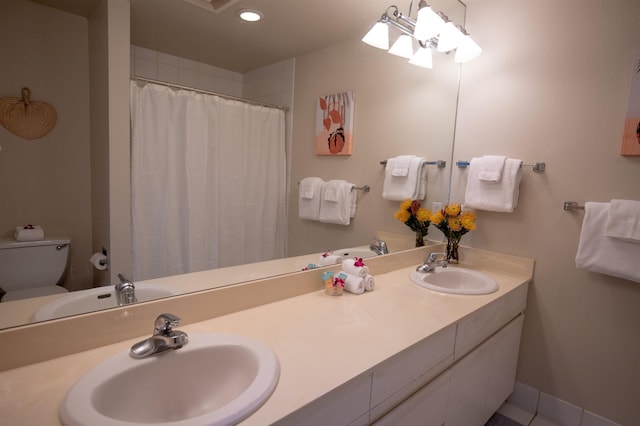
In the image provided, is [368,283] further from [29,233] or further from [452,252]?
[29,233]

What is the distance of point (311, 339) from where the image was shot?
3.26ft

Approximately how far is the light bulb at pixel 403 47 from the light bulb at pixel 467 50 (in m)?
0.28

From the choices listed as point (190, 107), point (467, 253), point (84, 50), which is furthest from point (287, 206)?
point (467, 253)

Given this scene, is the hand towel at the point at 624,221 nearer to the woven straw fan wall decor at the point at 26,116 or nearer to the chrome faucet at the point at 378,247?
the chrome faucet at the point at 378,247

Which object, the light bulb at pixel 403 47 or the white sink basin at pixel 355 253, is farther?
the light bulb at pixel 403 47

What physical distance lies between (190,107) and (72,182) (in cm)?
42

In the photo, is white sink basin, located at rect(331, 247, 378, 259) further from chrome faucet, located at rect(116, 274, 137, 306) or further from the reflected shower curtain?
chrome faucet, located at rect(116, 274, 137, 306)

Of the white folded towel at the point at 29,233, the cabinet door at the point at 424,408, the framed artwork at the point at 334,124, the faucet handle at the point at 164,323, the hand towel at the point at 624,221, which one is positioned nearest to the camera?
the white folded towel at the point at 29,233

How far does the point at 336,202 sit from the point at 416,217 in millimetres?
623

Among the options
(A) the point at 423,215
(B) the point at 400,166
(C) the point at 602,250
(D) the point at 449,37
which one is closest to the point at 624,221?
(C) the point at 602,250

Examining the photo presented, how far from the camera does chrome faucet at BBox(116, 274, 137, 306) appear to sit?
38.8 inches

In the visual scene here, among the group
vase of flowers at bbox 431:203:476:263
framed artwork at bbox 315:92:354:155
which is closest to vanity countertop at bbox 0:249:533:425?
vase of flowers at bbox 431:203:476:263

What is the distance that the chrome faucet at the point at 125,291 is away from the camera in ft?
3.23

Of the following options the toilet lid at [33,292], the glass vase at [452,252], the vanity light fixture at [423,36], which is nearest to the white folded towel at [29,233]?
the toilet lid at [33,292]
